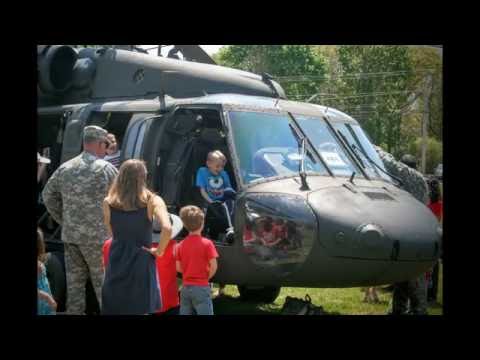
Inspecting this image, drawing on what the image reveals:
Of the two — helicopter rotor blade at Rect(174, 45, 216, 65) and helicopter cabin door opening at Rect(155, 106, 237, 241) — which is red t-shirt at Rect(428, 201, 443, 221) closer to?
helicopter cabin door opening at Rect(155, 106, 237, 241)

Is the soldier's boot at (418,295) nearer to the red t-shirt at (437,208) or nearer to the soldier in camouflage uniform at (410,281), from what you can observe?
the soldier in camouflage uniform at (410,281)

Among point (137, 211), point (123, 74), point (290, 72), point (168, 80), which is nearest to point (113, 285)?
point (137, 211)

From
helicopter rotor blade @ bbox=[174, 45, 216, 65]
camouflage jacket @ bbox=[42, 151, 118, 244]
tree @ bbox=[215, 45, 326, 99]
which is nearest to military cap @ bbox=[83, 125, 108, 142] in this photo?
camouflage jacket @ bbox=[42, 151, 118, 244]

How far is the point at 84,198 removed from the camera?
17.0 ft

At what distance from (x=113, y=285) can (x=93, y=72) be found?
4.29 m

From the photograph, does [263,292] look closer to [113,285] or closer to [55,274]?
[55,274]

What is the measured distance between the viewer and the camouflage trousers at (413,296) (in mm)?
6410

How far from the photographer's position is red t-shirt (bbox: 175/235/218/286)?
4.99 m

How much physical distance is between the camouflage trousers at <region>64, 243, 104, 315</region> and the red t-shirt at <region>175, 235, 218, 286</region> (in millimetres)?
716

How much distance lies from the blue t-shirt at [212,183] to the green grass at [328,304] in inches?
70.3

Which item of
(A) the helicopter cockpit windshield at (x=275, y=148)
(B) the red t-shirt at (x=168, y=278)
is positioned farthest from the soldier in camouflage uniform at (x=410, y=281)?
(B) the red t-shirt at (x=168, y=278)

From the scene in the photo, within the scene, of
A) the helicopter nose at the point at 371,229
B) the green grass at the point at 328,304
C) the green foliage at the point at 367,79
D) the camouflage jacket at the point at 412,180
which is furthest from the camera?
the green foliage at the point at 367,79

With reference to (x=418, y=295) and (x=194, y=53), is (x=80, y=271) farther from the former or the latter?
(x=194, y=53)

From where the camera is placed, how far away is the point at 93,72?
8.00 metres
